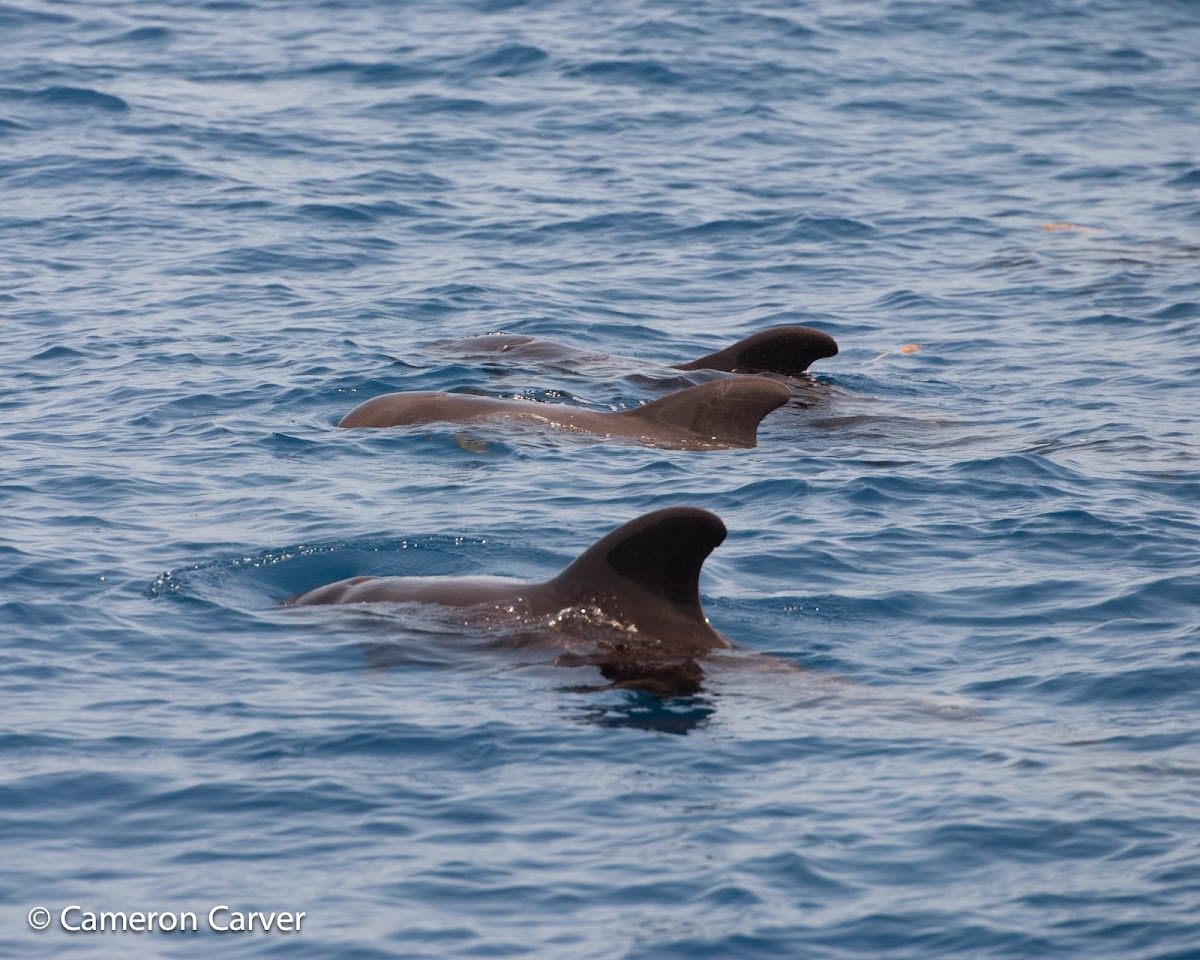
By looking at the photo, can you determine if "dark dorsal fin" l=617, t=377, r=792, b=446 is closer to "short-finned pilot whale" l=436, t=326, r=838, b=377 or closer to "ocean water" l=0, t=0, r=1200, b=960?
"ocean water" l=0, t=0, r=1200, b=960

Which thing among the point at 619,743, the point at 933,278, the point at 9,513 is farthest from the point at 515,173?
the point at 619,743

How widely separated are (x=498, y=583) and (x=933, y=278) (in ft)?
42.6

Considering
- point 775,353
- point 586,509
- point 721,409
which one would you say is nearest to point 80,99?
point 775,353

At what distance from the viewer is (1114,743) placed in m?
9.79

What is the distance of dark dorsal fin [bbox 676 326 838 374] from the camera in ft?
57.2

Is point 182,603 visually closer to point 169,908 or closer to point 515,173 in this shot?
point 169,908

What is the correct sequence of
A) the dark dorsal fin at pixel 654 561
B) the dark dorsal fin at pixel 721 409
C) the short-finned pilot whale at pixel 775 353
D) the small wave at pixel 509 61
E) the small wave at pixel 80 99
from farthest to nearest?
the small wave at pixel 509 61 → the small wave at pixel 80 99 → the short-finned pilot whale at pixel 775 353 → the dark dorsal fin at pixel 721 409 → the dark dorsal fin at pixel 654 561

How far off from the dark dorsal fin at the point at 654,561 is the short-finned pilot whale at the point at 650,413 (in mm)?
5191

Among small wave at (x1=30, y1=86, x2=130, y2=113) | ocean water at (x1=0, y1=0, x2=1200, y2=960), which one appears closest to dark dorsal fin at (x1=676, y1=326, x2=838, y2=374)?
ocean water at (x1=0, y1=0, x2=1200, y2=960)

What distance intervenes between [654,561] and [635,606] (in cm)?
31

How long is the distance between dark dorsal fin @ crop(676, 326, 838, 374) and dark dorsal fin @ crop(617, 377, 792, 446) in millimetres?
1634

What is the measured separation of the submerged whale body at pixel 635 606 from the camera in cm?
1034

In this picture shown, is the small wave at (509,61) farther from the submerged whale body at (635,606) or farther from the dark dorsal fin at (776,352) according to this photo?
the submerged whale body at (635,606)

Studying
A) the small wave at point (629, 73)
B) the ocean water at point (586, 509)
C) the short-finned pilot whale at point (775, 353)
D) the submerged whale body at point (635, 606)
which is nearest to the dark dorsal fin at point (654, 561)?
the submerged whale body at point (635, 606)
